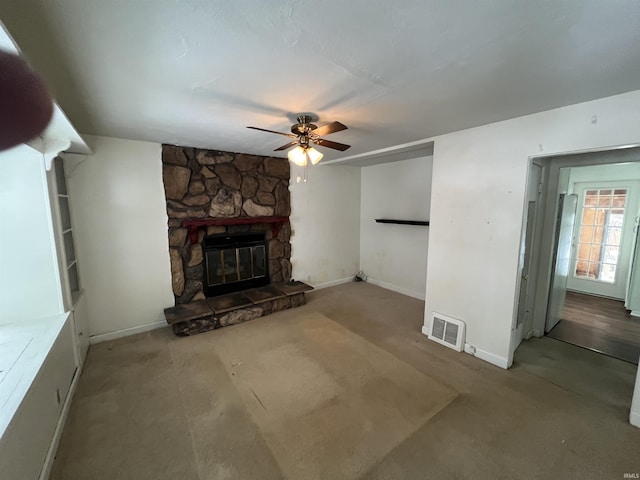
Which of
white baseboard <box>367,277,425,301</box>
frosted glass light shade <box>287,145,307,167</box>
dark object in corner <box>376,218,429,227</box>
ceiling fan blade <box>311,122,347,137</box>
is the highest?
ceiling fan blade <box>311,122,347,137</box>

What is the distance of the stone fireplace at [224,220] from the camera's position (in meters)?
3.33

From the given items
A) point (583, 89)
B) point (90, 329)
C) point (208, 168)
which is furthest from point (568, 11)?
point (90, 329)

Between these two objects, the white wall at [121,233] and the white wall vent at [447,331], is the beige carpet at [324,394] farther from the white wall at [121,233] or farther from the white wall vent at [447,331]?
the white wall at [121,233]

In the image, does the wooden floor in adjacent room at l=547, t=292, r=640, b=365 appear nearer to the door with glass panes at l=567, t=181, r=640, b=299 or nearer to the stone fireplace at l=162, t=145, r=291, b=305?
the door with glass panes at l=567, t=181, r=640, b=299

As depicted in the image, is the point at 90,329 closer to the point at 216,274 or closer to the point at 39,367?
the point at 216,274

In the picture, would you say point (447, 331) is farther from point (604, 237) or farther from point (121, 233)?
point (121, 233)

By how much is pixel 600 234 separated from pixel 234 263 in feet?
19.5

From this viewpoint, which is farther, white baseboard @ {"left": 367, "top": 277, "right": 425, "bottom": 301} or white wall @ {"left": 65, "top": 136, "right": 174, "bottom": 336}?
white baseboard @ {"left": 367, "top": 277, "right": 425, "bottom": 301}

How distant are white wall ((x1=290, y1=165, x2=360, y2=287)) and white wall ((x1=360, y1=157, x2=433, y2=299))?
0.24 meters

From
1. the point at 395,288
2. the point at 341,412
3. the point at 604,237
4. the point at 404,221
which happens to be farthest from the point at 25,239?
the point at 604,237

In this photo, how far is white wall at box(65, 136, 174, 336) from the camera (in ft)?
9.28

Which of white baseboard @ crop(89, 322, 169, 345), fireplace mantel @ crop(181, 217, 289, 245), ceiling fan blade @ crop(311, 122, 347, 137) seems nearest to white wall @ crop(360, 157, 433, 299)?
fireplace mantel @ crop(181, 217, 289, 245)

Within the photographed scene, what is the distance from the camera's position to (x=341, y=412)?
1945 mm

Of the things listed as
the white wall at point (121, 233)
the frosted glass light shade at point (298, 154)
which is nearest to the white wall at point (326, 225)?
the white wall at point (121, 233)
